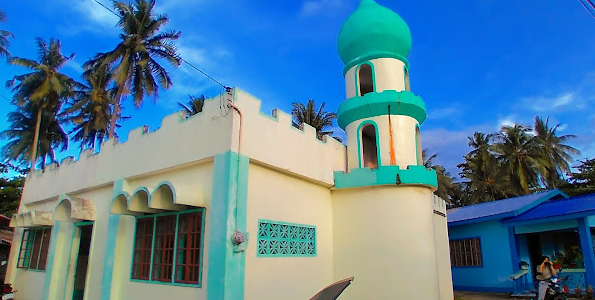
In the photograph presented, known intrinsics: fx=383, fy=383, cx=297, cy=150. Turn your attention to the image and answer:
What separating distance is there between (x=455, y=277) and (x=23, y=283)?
50.6ft

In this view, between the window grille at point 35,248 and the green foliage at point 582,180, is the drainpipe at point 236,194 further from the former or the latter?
the green foliage at point 582,180

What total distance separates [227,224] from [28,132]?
2135 centimetres

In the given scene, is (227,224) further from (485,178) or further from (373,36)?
(485,178)

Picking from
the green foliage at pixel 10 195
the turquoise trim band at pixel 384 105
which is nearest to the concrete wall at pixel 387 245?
the turquoise trim band at pixel 384 105

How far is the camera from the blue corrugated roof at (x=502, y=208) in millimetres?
13595

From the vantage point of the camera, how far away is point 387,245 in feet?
29.5

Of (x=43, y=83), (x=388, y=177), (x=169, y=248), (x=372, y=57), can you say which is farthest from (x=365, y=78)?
(x=43, y=83)

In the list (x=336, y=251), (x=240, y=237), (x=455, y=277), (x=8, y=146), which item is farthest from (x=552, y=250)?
(x=8, y=146)

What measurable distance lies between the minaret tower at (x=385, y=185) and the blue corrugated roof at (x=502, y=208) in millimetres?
3574

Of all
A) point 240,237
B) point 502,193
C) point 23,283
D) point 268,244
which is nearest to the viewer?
point 240,237

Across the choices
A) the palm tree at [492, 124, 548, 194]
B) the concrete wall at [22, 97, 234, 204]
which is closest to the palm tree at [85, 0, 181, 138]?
the concrete wall at [22, 97, 234, 204]

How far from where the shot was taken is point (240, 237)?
6.56 meters

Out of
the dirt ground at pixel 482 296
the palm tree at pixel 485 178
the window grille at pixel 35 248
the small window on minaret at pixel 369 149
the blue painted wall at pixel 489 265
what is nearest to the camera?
the small window on minaret at pixel 369 149

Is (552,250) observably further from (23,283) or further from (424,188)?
(23,283)
